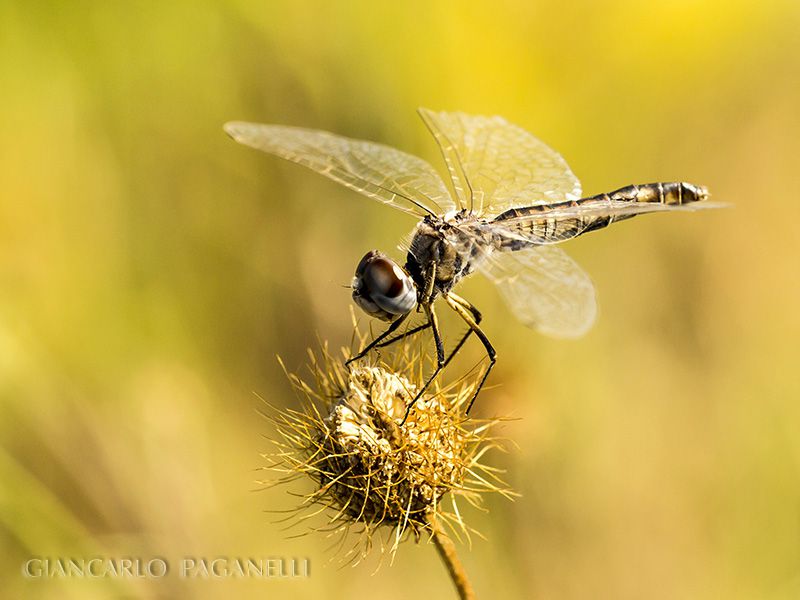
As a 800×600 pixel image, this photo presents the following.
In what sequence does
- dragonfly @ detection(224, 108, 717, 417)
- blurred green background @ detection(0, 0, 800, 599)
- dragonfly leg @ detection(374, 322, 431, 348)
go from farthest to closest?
blurred green background @ detection(0, 0, 800, 599) → dragonfly leg @ detection(374, 322, 431, 348) → dragonfly @ detection(224, 108, 717, 417)

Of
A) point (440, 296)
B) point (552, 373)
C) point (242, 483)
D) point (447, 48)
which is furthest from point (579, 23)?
point (242, 483)

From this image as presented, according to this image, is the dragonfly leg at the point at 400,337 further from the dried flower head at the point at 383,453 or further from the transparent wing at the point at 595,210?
the transparent wing at the point at 595,210

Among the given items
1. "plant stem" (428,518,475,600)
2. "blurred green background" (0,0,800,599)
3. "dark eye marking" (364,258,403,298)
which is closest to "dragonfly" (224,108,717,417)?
"dark eye marking" (364,258,403,298)

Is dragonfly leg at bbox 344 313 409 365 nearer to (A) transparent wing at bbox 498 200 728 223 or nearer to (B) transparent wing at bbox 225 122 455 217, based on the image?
(B) transparent wing at bbox 225 122 455 217

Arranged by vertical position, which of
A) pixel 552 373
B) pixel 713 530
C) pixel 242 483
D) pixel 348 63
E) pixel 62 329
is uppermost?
pixel 348 63

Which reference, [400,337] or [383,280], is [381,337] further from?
[383,280]

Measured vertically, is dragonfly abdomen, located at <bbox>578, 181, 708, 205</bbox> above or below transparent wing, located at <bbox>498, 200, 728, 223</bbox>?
above

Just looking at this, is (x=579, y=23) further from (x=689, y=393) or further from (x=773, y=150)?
(x=689, y=393)
